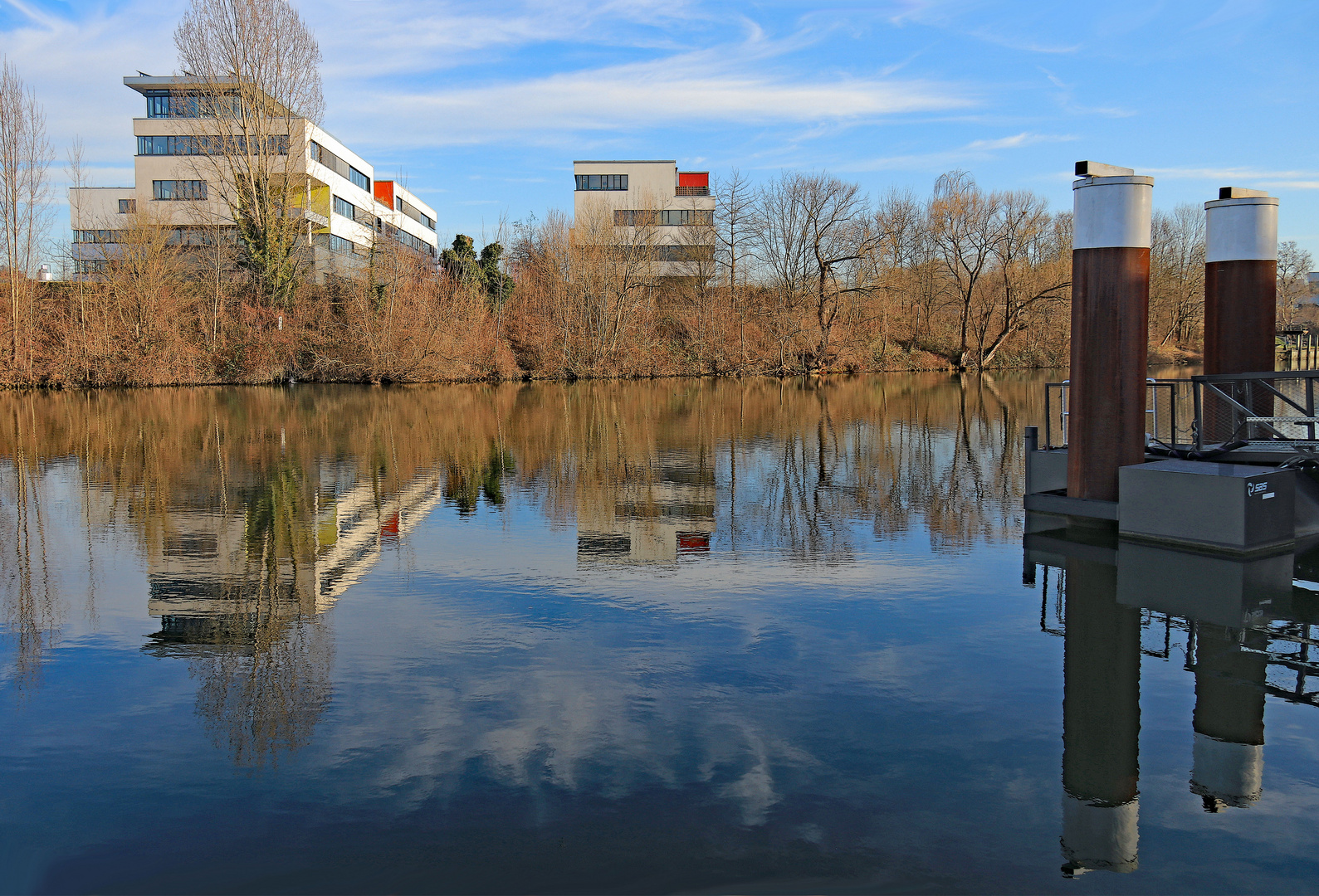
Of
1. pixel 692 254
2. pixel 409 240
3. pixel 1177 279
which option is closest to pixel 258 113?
pixel 692 254

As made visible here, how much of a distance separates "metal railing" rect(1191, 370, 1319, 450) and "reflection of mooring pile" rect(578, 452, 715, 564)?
6.86 meters

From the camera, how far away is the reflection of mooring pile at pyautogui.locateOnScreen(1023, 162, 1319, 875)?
540 centimetres

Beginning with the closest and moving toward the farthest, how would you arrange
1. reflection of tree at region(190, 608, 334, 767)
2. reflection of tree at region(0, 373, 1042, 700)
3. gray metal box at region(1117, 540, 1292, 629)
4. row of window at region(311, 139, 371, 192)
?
reflection of tree at region(190, 608, 334, 767), gray metal box at region(1117, 540, 1292, 629), reflection of tree at region(0, 373, 1042, 700), row of window at region(311, 139, 371, 192)

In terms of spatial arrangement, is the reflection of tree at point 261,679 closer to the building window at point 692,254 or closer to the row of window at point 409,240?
the building window at point 692,254

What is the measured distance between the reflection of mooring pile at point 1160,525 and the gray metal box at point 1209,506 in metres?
0.02

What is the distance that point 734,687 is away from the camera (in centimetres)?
634

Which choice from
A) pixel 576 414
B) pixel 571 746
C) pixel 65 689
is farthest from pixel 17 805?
pixel 576 414

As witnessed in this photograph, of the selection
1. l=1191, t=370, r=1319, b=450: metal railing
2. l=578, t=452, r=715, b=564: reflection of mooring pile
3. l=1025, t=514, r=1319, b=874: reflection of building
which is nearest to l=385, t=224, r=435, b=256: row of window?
l=578, t=452, r=715, b=564: reflection of mooring pile

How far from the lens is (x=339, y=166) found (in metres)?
69.1

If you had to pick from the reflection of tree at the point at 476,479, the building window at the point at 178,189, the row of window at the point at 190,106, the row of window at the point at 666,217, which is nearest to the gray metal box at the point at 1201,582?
the reflection of tree at the point at 476,479

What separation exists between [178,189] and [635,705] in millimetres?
68741

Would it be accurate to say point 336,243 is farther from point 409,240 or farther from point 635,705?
point 635,705

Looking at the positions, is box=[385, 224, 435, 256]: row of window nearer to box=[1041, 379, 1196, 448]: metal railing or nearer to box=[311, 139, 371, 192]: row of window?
box=[311, 139, 371, 192]: row of window

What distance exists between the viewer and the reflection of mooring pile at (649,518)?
10.8 meters
